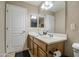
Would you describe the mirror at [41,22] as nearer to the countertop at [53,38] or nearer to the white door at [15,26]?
the countertop at [53,38]

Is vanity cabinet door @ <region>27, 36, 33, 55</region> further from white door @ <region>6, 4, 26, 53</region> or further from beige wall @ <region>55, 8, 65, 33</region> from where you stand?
beige wall @ <region>55, 8, 65, 33</region>

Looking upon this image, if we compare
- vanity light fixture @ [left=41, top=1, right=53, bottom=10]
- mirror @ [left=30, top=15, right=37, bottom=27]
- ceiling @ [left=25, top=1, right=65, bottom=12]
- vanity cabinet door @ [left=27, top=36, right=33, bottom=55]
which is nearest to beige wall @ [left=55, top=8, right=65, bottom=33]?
ceiling @ [left=25, top=1, right=65, bottom=12]

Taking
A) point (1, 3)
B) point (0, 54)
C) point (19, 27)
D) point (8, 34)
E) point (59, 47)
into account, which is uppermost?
point (1, 3)

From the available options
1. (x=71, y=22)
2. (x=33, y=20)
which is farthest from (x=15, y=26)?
(x=71, y=22)

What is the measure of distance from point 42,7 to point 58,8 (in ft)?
1.23

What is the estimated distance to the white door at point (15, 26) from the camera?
165cm

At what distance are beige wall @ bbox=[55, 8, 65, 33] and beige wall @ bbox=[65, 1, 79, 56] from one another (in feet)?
0.37

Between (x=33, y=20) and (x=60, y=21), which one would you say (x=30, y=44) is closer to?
(x=33, y=20)

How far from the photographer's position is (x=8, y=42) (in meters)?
1.71

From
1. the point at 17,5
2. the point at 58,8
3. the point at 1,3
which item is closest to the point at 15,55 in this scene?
the point at 17,5

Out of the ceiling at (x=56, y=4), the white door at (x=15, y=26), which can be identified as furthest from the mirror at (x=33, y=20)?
Result: the ceiling at (x=56, y=4)

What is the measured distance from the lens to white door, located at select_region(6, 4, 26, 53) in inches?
64.8

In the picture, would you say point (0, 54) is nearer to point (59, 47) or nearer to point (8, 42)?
point (8, 42)

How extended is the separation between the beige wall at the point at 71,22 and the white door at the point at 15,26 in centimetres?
89
